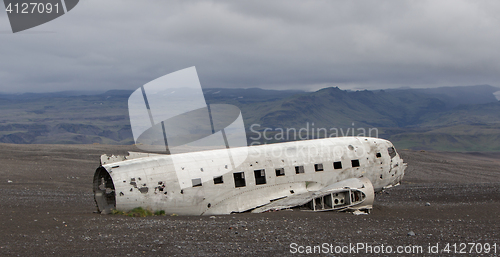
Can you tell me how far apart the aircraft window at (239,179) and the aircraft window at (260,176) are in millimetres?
813

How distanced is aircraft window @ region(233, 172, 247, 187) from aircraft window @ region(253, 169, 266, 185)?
813 mm

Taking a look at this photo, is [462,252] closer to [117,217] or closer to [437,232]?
[437,232]

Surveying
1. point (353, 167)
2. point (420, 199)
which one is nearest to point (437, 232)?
point (353, 167)

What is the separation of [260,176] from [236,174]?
1.58 metres

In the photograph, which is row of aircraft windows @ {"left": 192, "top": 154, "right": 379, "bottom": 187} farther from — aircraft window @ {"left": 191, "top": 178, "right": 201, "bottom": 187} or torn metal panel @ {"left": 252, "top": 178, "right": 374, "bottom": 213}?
torn metal panel @ {"left": 252, "top": 178, "right": 374, "bottom": 213}

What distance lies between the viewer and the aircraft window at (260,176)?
78.3 ft

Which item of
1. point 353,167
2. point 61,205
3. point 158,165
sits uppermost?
point 158,165

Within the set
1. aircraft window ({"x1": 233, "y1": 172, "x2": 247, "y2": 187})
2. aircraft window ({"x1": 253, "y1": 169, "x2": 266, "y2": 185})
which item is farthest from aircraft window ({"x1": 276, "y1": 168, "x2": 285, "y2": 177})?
aircraft window ({"x1": 233, "y1": 172, "x2": 247, "y2": 187})

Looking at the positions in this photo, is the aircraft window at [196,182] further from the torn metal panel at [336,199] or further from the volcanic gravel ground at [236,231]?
the torn metal panel at [336,199]

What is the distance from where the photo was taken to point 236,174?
23516 mm

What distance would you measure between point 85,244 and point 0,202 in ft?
49.7

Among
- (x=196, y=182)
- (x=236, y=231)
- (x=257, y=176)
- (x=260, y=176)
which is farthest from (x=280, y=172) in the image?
(x=236, y=231)

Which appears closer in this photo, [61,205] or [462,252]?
[462,252]

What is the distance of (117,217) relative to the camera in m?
20.7
